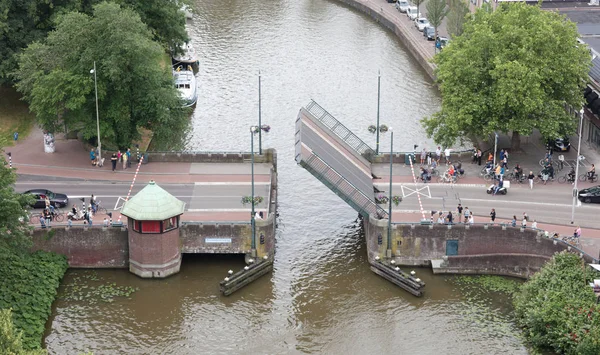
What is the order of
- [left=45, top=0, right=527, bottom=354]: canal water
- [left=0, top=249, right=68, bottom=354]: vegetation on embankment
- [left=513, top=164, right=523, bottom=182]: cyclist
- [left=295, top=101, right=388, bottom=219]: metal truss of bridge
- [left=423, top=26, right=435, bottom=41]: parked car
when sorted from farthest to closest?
[left=423, top=26, right=435, bottom=41]: parked car
[left=513, top=164, right=523, bottom=182]: cyclist
[left=295, top=101, right=388, bottom=219]: metal truss of bridge
[left=45, top=0, right=527, bottom=354]: canal water
[left=0, top=249, right=68, bottom=354]: vegetation on embankment

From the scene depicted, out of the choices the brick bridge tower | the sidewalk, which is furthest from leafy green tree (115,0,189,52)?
the sidewalk

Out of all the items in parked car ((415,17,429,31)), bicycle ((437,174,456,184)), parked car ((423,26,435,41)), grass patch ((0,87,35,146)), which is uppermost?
parked car ((415,17,429,31))

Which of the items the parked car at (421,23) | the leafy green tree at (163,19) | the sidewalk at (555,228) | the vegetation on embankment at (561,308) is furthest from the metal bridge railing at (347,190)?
the parked car at (421,23)

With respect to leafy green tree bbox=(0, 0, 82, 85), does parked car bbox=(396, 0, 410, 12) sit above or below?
above

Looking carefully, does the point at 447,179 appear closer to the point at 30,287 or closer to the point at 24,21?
the point at 30,287

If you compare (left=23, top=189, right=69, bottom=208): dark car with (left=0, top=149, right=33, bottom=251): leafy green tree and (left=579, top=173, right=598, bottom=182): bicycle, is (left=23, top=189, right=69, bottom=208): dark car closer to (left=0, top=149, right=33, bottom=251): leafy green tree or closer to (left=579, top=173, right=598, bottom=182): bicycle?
(left=0, top=149, right=33, bottom=251): leafy green tree

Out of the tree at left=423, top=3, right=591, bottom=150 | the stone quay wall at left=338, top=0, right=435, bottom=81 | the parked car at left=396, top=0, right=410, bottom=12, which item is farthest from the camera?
the parked car at left=396, top=0, right=410, bottom=12

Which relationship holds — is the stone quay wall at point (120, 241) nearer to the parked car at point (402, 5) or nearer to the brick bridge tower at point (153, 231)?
the brick bridge tower at point (153, 231)
